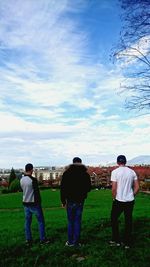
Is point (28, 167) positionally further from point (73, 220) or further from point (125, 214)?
point (125, 214)

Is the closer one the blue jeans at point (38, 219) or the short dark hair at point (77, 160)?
the short dark hair at point (77, 160)

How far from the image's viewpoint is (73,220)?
400 inches

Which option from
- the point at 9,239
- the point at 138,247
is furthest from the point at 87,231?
the point at 138,247

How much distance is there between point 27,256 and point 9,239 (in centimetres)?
307

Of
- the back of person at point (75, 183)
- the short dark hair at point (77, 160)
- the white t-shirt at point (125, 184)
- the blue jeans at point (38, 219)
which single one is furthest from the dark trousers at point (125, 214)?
the blue jeans at point (38, 219)

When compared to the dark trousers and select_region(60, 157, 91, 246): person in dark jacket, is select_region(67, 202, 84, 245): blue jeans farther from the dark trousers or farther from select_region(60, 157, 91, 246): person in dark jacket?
the dark trousers

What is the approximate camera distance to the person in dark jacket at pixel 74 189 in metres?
9.94

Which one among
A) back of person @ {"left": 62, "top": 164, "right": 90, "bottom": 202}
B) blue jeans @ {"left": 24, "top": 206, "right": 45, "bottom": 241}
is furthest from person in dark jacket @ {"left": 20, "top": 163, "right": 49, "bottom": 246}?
back of person @ {"left": 62, "top": 164, "right": 90, "bottom": 202}

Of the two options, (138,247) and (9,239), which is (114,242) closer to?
(138,247)

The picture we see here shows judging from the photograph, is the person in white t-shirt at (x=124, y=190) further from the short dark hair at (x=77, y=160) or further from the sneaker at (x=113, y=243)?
the short dark hair at (x=77, y=160)

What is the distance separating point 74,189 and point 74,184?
126 millimetres

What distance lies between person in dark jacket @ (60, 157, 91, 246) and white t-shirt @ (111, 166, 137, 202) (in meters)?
0.93

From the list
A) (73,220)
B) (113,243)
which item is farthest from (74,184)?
(113,243)

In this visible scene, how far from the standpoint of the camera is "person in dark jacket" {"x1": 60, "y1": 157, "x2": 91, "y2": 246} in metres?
9.94
